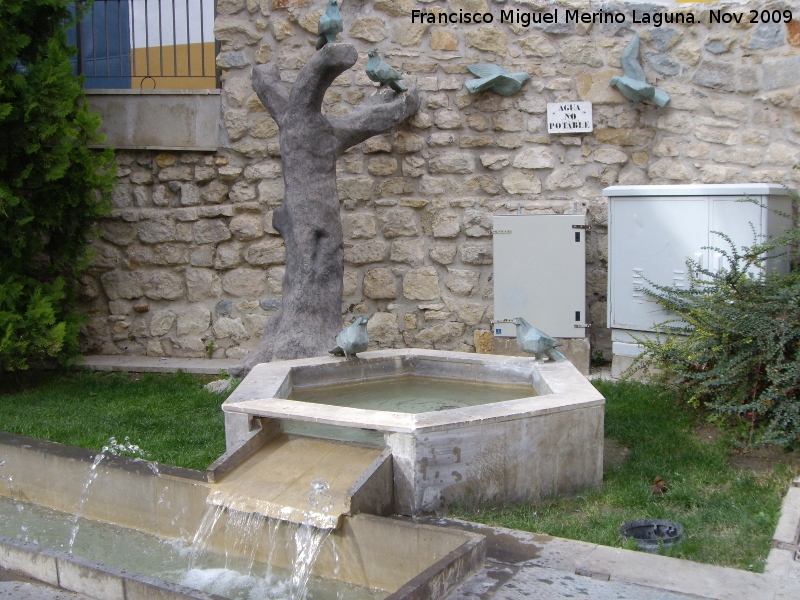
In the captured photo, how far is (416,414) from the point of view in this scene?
12.1 ft

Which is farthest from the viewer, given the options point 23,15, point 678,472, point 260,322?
point 260,322

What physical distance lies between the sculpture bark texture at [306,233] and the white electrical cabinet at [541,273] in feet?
4.13

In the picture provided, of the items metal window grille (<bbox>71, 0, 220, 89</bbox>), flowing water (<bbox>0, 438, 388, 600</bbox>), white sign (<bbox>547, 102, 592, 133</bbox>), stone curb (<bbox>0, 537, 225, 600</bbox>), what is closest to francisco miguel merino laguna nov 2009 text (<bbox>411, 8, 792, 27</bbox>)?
white sign (<bbox>547, 102, 592, 133</bbox>)

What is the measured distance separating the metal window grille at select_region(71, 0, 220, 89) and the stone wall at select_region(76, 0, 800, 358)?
436 millimetres

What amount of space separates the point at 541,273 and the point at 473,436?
9.88 feet

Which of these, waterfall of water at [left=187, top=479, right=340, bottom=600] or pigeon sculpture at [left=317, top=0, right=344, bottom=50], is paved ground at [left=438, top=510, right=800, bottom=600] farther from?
pigeon sculpture at [left=317, top=0, right=344, bottom=50]

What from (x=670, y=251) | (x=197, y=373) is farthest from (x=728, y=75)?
(x=197, y=373)

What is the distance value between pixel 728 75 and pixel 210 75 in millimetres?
4214

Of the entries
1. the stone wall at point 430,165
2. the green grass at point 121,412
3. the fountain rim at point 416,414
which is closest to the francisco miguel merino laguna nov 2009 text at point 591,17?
the stone wall at point 430,165

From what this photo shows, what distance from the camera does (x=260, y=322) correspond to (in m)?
7.29

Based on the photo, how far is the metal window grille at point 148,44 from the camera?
24.7 feet

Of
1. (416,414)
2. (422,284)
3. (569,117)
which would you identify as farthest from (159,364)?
(416,414)

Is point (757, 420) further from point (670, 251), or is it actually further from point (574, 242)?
point (574, 242)

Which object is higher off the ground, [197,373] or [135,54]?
[135,54]
